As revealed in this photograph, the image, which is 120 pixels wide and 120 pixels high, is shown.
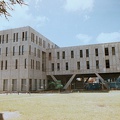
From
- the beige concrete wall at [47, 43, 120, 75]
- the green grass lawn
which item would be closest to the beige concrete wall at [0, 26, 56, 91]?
the beige concrete wall at [47, 43, 120, 75]

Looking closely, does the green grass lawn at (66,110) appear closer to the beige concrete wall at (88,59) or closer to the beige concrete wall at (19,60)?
the beige concrete wall at (19,60)

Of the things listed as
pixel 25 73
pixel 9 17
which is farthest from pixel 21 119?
pixel 25 73

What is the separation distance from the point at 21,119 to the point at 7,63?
3856 cm

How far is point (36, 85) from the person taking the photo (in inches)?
1868

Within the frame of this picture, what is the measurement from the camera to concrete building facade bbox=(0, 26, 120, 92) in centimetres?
4512

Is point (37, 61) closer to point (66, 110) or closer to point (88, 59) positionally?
point (88, 59)

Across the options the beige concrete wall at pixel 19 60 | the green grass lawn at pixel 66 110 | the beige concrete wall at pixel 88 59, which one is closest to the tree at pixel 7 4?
the green grass lawn at pixel 66 110

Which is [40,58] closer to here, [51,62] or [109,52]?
[51,62]

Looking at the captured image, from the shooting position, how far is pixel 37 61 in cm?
4906

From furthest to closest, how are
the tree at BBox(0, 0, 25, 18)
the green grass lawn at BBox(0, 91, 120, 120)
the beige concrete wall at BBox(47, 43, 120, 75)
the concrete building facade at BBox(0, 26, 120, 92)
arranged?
the beige concrete wall at BBox(47, 43, 120, 75) → the concrete building facade at BBox(0, 26, 120, 92) → the green grass lawn at BBox(0, 91, 120, 120) → the tree at BBox(0, 0, 25, 18)

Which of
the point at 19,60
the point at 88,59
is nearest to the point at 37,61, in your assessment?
the point at 19,60

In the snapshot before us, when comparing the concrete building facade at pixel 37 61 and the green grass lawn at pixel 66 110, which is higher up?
the concrete building facade at pixel 37 61

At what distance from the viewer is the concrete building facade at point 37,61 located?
45.1 m

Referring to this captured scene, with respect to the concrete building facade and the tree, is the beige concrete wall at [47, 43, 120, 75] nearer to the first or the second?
the concrete building facade
